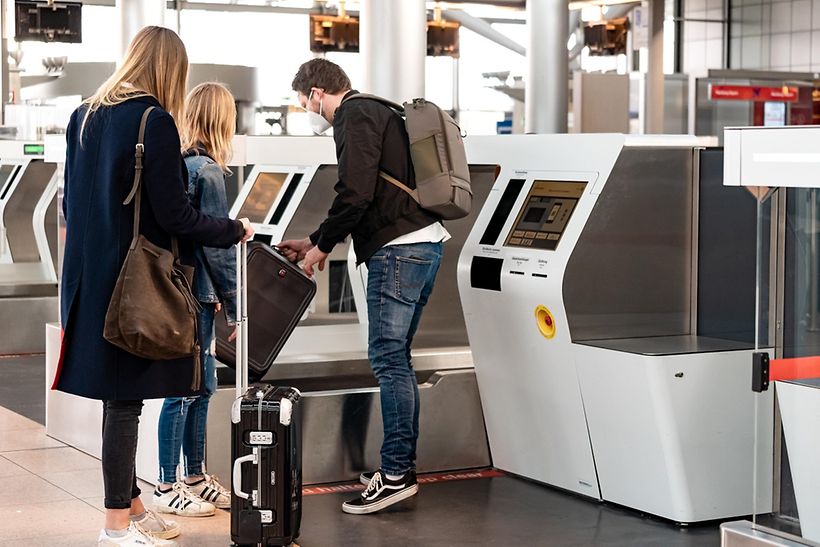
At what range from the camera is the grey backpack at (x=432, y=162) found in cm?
434

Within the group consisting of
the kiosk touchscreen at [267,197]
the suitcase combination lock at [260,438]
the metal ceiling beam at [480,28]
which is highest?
the metal ceiling beam at [480,28]

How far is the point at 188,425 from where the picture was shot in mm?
4375

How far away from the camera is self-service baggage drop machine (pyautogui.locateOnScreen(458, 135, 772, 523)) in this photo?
432 centimetres

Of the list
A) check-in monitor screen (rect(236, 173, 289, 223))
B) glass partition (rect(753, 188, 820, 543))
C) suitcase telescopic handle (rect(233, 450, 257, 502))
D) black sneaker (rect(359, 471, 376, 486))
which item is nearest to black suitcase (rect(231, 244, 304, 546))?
suitcase telescopic handle (rect(233, 450, 257, 502))

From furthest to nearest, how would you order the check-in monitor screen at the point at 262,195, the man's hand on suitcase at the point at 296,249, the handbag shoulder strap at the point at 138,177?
the check-in monitor screen at the point at 262,195, the man's hand on suitcase at the point at 296,249, the handbag shoulder strap at the point at 138,177

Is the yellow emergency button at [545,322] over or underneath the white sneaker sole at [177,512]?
over

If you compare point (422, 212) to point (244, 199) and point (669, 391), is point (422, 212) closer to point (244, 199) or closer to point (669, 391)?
point (669, 391)

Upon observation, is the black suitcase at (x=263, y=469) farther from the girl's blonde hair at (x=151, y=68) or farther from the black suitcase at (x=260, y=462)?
the girl's blonde hair at (x=151, y=68)

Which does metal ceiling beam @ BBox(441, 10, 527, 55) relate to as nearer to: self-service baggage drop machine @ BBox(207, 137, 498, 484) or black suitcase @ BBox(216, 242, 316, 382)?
self-service baggage drop machine @ BBox(207, 137, 498, 484)

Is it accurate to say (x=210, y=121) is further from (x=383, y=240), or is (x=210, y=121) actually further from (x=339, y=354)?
(x=339, y=354)

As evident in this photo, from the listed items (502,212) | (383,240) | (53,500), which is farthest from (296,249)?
(53,500)

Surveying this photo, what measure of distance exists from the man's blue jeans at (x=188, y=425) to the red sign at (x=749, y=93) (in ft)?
40.8

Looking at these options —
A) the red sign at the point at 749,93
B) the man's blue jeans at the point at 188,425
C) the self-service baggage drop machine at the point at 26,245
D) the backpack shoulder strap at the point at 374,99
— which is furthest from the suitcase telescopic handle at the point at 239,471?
the red sign at the point at 749,93

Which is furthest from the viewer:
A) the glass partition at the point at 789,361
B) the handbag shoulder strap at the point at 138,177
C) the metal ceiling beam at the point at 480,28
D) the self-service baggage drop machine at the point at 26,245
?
the metal ceiling beam at the point at 480,28
